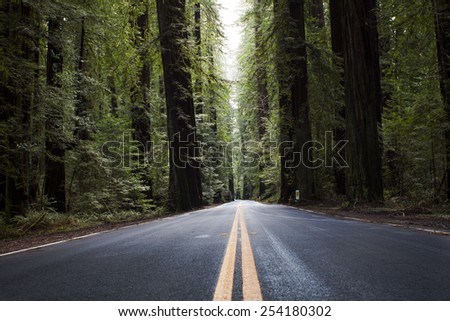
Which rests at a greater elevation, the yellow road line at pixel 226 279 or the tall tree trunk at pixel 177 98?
the tall tree trunk at pixel 177 98

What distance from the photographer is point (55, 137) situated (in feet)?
36.0

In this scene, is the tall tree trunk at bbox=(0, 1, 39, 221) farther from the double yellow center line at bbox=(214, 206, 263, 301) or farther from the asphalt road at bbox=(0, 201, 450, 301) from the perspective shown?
the double yellow center line at bbox=(214, 206, 263, 301)

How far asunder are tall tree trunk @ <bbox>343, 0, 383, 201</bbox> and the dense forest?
0.04 m

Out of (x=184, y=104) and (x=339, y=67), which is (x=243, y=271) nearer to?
(x=184, y=104)

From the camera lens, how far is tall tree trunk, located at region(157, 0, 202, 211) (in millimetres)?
15539

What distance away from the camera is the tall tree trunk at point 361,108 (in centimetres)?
1100

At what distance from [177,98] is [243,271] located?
14.2 metres

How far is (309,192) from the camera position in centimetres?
1694

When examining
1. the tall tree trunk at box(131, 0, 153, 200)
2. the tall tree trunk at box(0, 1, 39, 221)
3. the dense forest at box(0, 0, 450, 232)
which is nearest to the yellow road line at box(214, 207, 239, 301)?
the dense forest at box(0, 0, 450, 232)

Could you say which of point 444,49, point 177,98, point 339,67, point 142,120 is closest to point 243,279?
point 444,49

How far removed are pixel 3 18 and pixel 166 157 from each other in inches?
557

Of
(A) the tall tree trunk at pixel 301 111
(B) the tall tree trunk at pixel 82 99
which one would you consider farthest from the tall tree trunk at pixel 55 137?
(A) the tall tree trunk at pixel 301 111

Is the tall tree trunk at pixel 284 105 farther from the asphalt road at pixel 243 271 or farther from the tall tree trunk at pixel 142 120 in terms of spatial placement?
the asphalt road at pixel 243 271

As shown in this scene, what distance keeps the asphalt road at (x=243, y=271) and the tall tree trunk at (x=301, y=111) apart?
12.5 m
